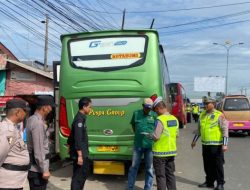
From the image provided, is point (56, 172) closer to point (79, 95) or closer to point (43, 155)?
point (79, 95)

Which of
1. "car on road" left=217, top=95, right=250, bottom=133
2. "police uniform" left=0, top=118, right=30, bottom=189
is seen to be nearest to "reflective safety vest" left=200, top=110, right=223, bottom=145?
"police uniform" left=0, top=118, right=30, bottom=189

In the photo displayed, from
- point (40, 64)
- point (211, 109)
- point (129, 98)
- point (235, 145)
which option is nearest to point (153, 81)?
point (129, 98)

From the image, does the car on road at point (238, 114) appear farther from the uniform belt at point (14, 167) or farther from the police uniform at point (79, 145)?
the uniform belt at point (14, 167)

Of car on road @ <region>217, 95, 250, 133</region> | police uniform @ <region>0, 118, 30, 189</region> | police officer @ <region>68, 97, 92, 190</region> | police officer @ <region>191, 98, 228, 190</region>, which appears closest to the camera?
police uniform @ <region>0, 118, 30, 189</region>

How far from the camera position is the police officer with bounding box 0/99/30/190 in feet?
14.5

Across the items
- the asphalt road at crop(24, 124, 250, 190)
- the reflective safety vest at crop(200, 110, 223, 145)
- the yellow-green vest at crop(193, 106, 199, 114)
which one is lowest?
the asphalt road at crop(24, 124, 250, 190)

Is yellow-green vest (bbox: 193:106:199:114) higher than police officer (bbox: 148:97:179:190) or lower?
higher

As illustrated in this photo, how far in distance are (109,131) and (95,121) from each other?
38 centimetres

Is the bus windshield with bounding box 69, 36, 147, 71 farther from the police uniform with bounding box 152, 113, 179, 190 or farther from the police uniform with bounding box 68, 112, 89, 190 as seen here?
the police uniform with bounding box 68, 112, 89, 190

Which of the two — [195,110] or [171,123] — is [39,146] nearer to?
[171,123]

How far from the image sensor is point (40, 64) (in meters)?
43.2

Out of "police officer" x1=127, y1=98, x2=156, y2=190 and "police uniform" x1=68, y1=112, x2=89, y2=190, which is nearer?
"police uniform" x1=68, y1=112, x2=89, y2=190

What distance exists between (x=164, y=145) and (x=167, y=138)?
13 centimetres

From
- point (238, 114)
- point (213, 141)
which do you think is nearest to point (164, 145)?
point (213, 141)
